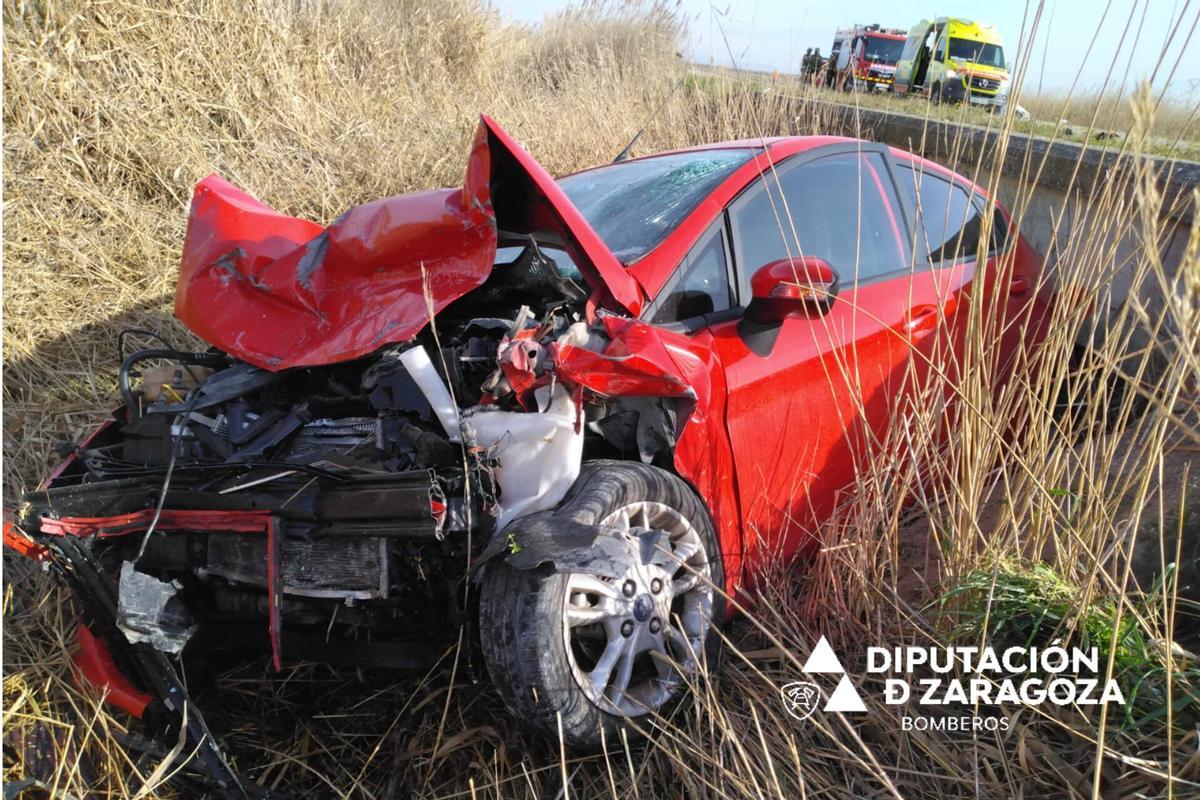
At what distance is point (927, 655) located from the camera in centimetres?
227

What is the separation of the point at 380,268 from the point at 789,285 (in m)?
1.21

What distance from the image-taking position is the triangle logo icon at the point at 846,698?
2.18 meters

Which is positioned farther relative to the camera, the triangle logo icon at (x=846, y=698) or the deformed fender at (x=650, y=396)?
the triangle logo icon at (x=846, y=698)

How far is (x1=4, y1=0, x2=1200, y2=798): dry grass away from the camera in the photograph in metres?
1.98

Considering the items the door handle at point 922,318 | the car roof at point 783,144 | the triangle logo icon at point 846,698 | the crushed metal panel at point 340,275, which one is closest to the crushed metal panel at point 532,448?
the crushed metal panel at point 340,275

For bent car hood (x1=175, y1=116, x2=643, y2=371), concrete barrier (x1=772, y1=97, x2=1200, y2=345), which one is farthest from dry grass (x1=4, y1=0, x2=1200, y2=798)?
bent car hood (x1=175, y1=116, x2=643, y2=371)

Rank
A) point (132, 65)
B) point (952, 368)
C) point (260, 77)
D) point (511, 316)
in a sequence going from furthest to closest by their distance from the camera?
point (260, 77) → point (132, 65) → point (952, 368) → point (511, 316)

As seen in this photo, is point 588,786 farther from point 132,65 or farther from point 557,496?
Result: point 132,65

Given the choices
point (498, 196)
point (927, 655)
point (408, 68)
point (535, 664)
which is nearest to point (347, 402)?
point (498, 196)

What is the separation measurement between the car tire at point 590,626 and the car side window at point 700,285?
517 mm

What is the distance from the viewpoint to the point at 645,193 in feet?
10.0

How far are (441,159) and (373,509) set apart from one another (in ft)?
16.1

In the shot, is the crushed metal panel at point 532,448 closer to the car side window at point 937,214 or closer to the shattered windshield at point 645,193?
the shattered windshield at point 645,193

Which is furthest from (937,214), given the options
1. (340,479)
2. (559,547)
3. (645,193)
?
(340,479)
